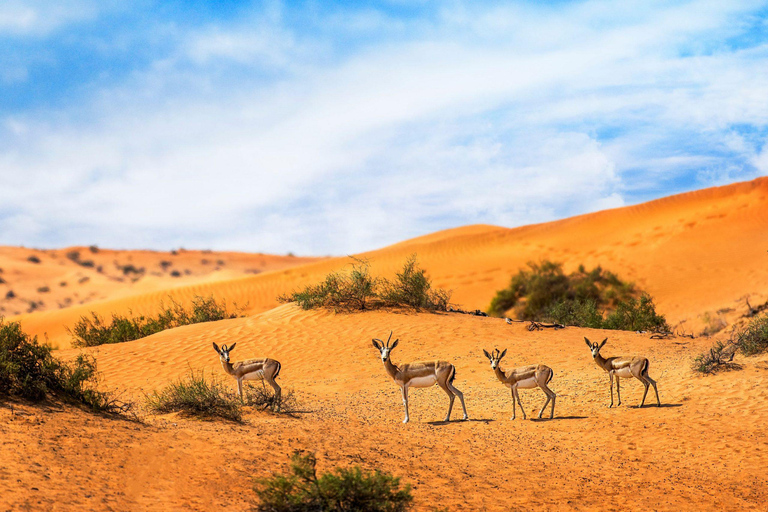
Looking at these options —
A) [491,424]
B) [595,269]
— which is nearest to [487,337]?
[491,424]

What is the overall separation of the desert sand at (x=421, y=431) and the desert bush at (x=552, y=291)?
34.1 ft

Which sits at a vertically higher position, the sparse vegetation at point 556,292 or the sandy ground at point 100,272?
the sandy ground at point 100,272

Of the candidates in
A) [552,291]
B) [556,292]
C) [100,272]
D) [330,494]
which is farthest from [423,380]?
[100,272]

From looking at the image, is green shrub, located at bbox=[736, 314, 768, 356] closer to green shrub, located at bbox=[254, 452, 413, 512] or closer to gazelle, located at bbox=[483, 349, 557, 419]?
gazelle, located at bbox=[483, 349, 557, 419]

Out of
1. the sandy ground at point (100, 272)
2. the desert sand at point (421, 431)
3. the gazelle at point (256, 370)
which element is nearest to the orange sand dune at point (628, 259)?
the sandy ground at point (100, 272)

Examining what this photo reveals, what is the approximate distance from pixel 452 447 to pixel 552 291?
23151 millimetres

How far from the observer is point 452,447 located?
951 centimetres

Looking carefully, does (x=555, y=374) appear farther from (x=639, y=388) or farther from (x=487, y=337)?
(x=487, y=337)

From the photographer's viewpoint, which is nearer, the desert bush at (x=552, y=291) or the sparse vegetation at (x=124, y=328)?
the sparse vegetation at (x=124, y=328)

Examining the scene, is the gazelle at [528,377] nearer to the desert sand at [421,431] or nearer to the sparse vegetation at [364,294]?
the desert sand at [421,431]

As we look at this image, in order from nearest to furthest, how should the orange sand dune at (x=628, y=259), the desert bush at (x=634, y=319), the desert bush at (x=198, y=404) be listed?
the desert bush at (x=198, y=404)
the desert bush at (x=634, y=319)
the orange sand dune at (x=628, y=259)

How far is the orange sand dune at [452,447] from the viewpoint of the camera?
705 cm

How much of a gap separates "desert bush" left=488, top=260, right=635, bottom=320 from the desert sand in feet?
34.1

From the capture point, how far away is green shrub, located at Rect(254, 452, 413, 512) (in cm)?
642
